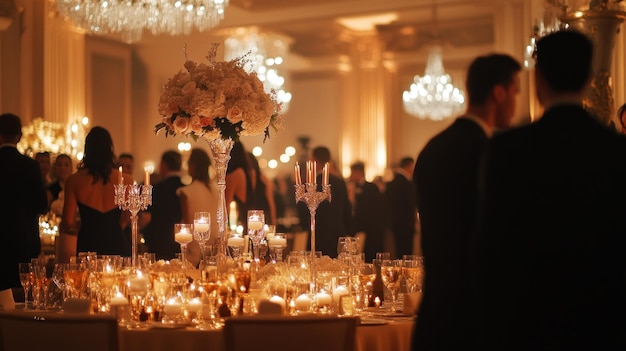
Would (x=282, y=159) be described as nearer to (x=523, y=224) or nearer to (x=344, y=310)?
(x=344, y=310)

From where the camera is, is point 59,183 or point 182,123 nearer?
point 182,123

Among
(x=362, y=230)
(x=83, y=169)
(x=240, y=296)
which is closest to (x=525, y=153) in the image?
(x=240, y=296)

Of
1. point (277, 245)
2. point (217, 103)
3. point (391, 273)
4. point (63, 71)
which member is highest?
point (63, 71)

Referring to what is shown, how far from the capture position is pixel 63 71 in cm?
1235

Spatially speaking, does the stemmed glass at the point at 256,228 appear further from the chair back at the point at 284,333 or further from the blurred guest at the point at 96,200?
the chair back at the point at 284,333

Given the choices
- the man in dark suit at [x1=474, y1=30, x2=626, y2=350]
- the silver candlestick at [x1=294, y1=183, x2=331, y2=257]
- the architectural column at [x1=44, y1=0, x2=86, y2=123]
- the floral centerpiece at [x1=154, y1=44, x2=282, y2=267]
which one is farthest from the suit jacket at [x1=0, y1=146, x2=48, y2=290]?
the architectural column at [x1=44, y1=0, x2=86, y2=123]

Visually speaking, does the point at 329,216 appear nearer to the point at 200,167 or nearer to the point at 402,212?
the point at 200,167

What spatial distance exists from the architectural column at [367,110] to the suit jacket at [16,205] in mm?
10835

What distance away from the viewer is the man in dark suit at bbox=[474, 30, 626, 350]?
2.37 metres

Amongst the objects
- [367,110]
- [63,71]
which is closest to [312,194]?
[63,71]

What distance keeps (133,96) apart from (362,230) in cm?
739

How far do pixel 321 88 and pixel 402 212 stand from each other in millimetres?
6413

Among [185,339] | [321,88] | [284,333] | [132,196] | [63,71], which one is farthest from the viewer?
[321,88]

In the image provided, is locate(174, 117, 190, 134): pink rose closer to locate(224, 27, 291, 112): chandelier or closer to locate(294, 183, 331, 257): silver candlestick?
locate(294, 183, 331, 257): silver candlestick
